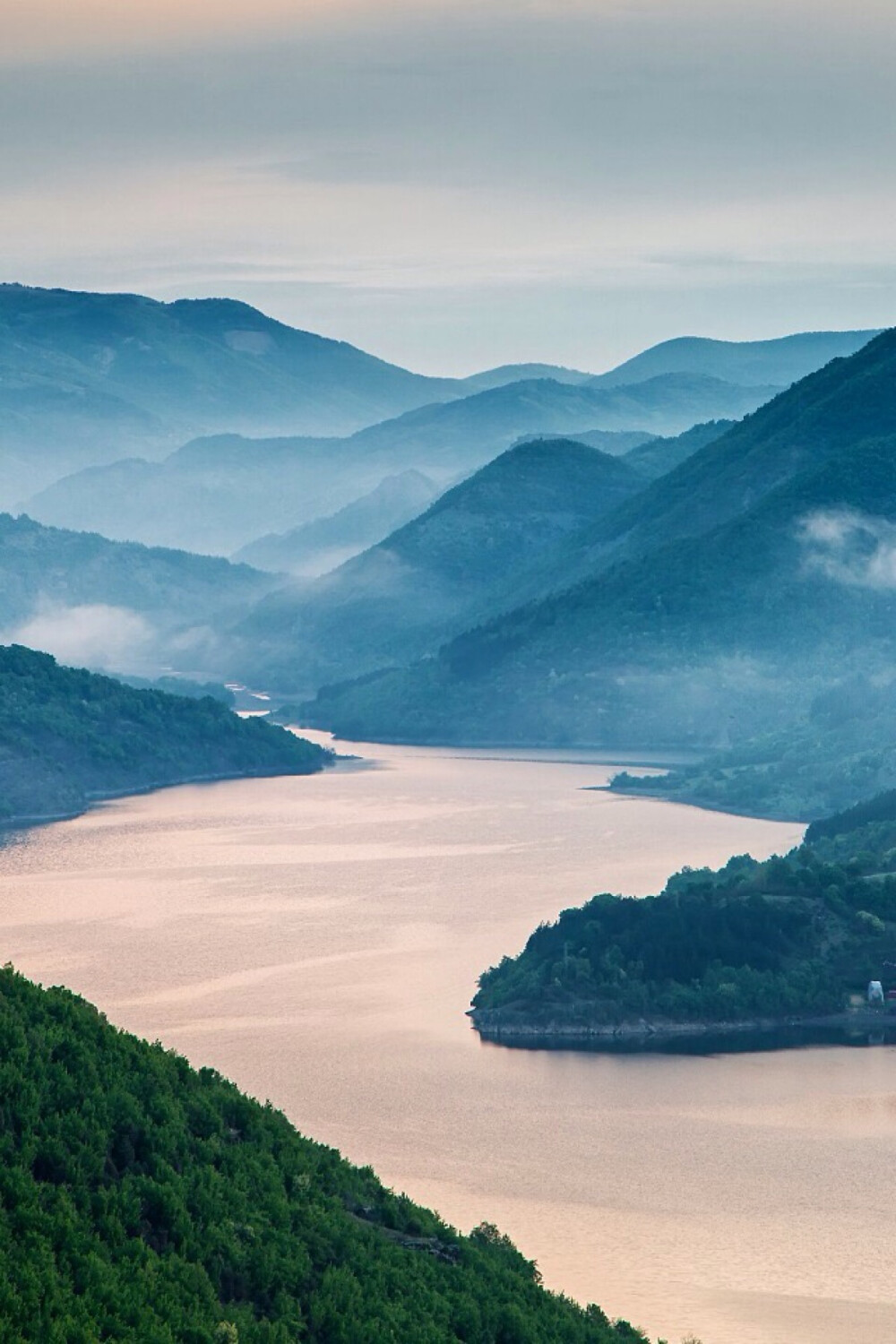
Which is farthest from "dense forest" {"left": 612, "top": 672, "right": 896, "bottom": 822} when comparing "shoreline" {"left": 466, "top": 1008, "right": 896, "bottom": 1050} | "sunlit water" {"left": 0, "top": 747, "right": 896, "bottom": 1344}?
"shoreline" {"left": 466, "top": 1008, "right": 896, "bottom": 1050}

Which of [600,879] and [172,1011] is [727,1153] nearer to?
[172,1011]

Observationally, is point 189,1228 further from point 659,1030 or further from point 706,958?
point 706,958

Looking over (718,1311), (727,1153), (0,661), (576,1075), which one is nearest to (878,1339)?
(718,1311)

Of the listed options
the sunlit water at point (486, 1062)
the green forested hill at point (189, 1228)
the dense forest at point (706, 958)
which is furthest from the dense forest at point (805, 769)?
the green forested hill at point (189, 1228)

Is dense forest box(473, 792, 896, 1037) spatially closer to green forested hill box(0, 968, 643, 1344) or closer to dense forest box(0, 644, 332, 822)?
green forested hill box(0, 968, 643, 1344)

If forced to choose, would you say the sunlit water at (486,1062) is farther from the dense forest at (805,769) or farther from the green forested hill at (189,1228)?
the dense forest at (805,769)
